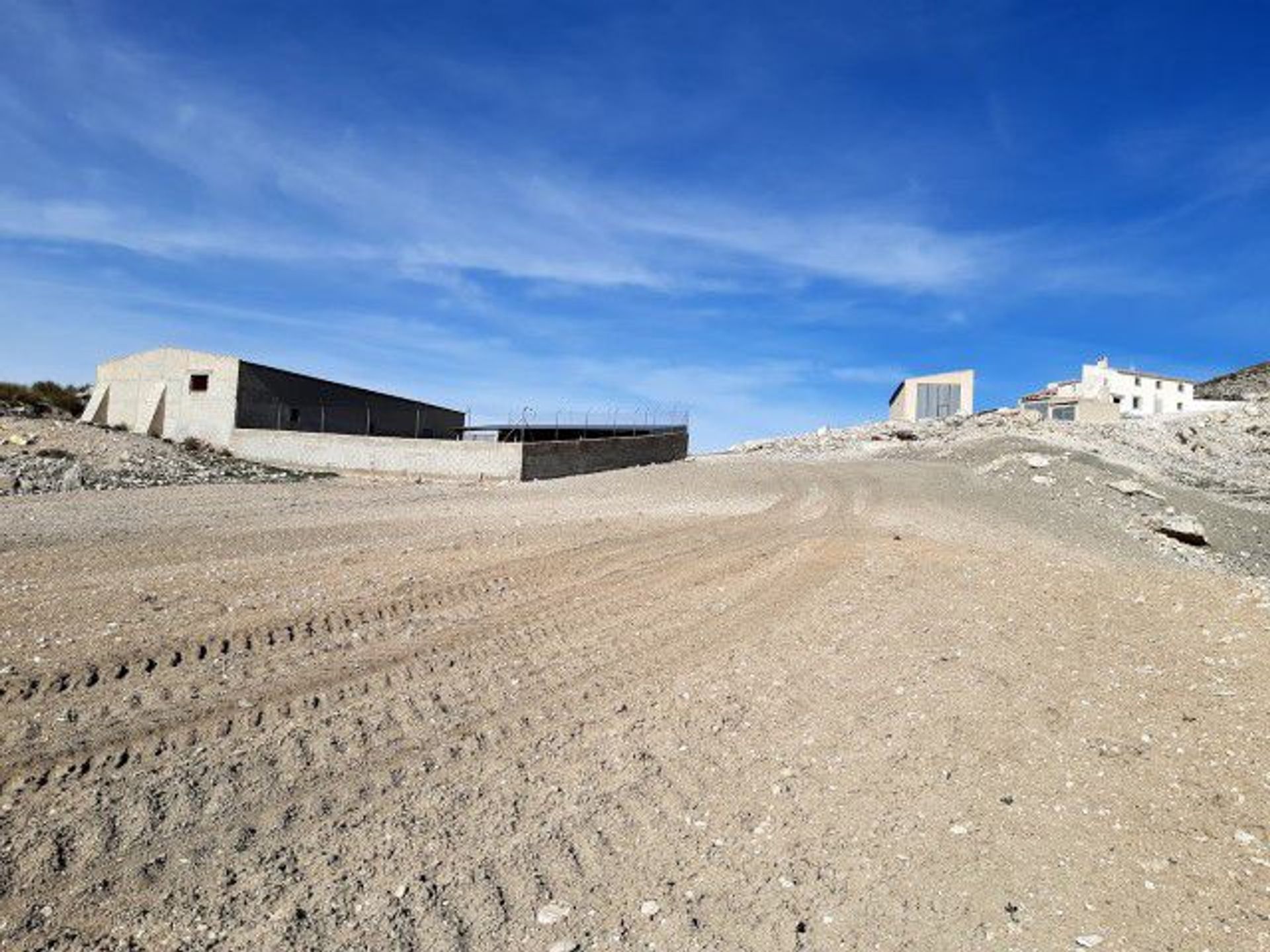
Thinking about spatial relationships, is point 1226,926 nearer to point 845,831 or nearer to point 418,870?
point 845,831

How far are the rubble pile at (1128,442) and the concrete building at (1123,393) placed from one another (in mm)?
9509

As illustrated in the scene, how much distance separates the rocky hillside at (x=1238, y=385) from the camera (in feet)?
212

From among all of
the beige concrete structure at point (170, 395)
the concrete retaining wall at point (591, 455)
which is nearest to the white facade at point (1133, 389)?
the concrete retaining wall at point (591, 455)

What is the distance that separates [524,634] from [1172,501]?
1805 cm

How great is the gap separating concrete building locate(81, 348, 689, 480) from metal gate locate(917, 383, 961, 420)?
17.1 metres

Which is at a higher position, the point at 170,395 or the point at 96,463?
the point at 170,395

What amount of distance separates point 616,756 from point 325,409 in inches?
1518

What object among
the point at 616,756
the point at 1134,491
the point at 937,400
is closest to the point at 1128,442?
the point at 937,400

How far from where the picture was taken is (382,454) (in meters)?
29.6

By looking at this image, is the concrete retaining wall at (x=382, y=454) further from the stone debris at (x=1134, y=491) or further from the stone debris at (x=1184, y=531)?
the stone debris at (x=1184, y=531)

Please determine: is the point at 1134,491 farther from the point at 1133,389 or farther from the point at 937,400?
the point at 1133,389

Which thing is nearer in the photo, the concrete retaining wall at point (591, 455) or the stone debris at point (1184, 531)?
the stone debris at point (1184, 531)

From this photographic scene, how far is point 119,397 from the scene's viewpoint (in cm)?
3938

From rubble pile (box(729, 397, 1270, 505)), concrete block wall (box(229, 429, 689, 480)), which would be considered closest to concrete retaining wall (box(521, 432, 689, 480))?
concrete block wall (box(229, 429, 689, 480))
